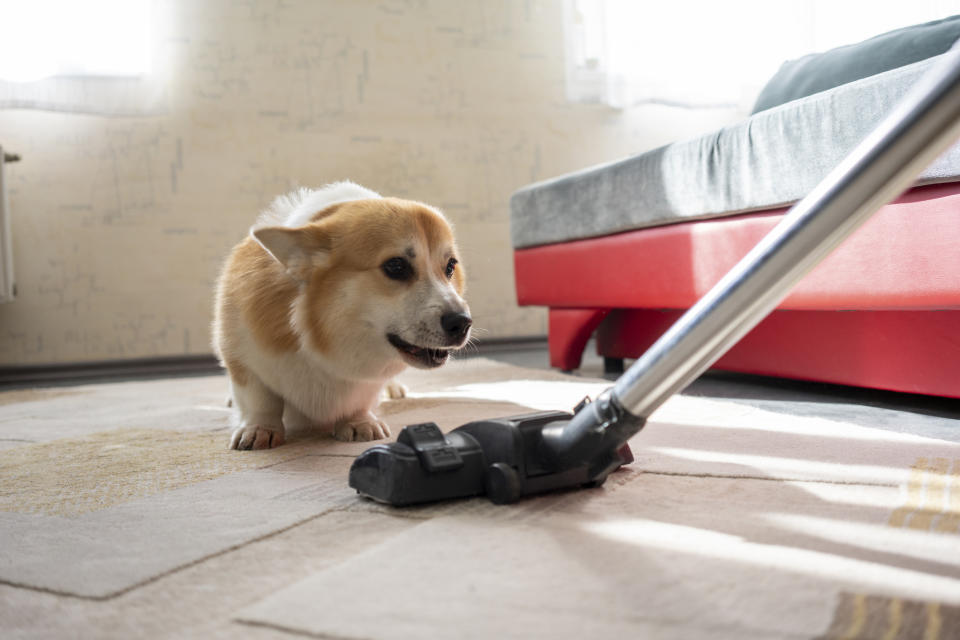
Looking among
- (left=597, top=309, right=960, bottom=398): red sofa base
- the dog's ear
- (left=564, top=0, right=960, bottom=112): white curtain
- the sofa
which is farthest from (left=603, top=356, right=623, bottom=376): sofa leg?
(left=564, top=0, right=960, bottom=112): white curtain

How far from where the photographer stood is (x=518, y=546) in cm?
72

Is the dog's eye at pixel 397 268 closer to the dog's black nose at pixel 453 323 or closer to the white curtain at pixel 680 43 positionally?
the dog's black nose at pixel 453 323

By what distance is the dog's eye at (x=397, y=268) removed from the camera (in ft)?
4.21

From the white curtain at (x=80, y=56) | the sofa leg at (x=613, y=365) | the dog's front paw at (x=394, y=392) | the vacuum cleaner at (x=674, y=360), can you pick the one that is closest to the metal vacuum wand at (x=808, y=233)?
the vacuum cleaner at (x=674, y=360)

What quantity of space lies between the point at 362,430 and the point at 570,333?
109 centimetres

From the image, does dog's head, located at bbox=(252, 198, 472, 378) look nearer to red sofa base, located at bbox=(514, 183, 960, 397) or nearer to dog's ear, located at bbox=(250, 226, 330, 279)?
dog's ear, located at bbox=(250, 226, 330, 279)

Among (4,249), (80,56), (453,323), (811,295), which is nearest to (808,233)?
(453,323)

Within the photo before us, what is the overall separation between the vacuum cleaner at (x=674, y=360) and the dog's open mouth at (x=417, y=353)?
33cm

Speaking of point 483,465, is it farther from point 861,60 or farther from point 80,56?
point 80,56

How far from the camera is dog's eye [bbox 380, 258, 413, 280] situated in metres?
1.28

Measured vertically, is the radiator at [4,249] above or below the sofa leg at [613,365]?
above

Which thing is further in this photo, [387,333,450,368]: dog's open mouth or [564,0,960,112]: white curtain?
[564,0,960,112]: white curtain

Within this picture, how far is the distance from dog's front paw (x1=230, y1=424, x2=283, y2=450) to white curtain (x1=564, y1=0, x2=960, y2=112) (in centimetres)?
274

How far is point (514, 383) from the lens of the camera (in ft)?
7.04
